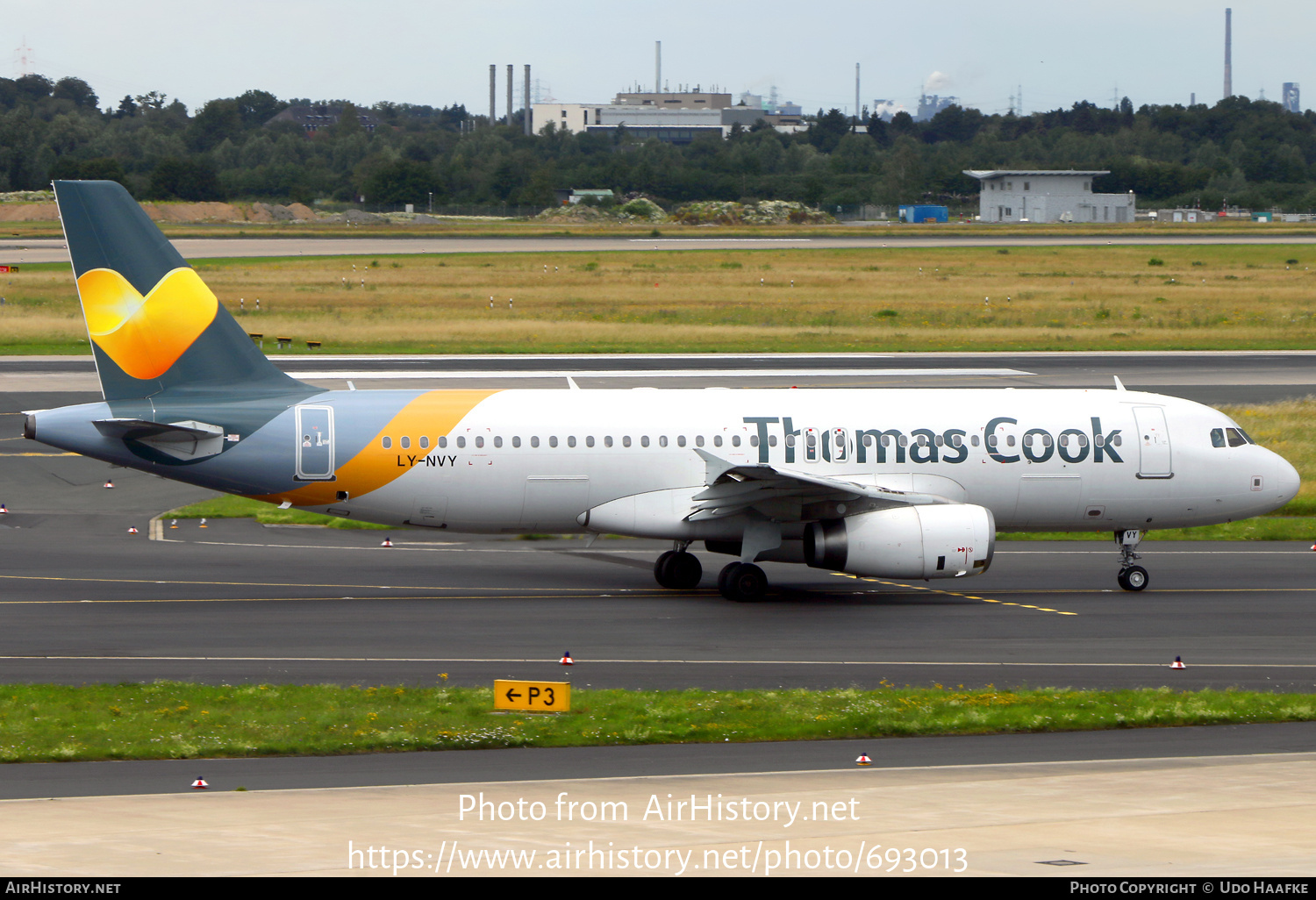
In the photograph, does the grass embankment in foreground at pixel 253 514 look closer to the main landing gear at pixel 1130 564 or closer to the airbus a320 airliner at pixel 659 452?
the airbus a320 airliner at pixel 659 452

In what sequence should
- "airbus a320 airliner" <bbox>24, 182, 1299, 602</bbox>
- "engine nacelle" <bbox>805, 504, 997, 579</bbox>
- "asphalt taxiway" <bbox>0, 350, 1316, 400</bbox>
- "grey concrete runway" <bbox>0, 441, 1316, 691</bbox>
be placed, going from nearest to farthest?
"grey concrete runway" <bbox>0, 441, 1316, 691</bbox> → "engine nacelle" <bbox>805, 504, 997, 579</bbox> → "airbus a320 airliner" <bbox>24, 182, 1299, 602</bbox> → "asphalt taxiway" <bbox>0, 350, 1316, 400</bbox>

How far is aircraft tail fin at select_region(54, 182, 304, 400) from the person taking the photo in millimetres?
26531

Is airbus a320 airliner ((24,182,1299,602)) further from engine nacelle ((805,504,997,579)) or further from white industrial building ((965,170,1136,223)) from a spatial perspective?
white industrial building ((965,170,1136,223))

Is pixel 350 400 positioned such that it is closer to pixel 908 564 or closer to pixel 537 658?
pixel 537 658

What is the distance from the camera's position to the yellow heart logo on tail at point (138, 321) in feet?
87.5

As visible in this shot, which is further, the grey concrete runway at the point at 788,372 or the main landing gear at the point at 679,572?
the grey concrete runway at the point at 788,372

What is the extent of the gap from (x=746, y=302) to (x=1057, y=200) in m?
117

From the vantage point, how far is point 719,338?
71.6m

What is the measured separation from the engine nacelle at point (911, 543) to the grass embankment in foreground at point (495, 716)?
550cm

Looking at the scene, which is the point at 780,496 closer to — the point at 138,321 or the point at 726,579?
the point at 726,579

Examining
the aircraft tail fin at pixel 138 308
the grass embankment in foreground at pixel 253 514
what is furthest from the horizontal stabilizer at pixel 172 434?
the grass embankment in foreground at pixel 253 514

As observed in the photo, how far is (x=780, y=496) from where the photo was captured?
2656 cm

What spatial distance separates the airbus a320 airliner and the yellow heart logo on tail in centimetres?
4

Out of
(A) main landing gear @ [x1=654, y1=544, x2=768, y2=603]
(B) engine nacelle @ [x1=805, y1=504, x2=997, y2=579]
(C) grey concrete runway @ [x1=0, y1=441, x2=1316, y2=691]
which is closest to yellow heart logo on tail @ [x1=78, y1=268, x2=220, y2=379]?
(C) grey concrete runway @ [x1=0, y1=441, x2=1316, y2=691]
